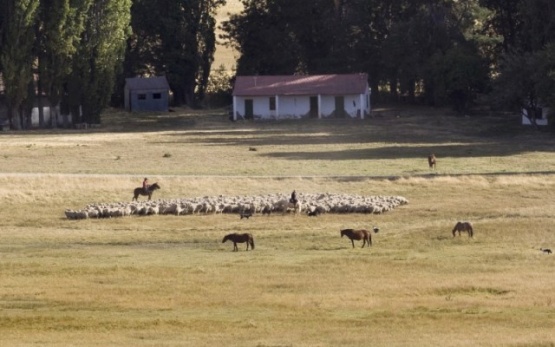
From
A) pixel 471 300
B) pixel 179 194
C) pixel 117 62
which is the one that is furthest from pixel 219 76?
pixel 471 300

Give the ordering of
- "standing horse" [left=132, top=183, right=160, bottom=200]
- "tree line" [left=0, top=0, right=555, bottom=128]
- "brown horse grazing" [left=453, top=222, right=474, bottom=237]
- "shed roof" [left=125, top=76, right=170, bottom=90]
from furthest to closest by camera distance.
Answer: "shed roof" [left=125, top=76, right=170, bottom=90]
"tree line" [left=0, top=0, right=555, bottom=128]
"standing horse" [left=132, top=183, right=160, bottom=200]
"brown horse grazing" [left=453, top=222, right=474, bottom=237]

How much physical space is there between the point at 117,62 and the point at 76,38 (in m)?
7.62

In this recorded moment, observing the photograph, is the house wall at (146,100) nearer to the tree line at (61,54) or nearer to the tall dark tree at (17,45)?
the tree line at (61,54)

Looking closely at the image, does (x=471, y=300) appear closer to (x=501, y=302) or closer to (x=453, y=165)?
(x=501, y=302)

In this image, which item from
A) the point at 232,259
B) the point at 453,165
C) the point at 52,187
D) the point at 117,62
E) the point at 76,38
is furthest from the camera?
the point at 117,62

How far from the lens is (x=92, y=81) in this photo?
102 m

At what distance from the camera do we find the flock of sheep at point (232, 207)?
51.2 m

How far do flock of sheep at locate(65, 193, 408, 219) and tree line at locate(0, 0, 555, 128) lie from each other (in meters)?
37.1

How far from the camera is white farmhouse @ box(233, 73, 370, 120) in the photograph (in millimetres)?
109438

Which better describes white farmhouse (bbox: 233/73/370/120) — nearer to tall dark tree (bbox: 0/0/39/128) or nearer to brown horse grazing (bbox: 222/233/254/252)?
tall dark tree (bbox: 0/0/39/128)

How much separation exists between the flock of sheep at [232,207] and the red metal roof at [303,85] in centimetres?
5573

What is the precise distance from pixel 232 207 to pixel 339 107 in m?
59.0

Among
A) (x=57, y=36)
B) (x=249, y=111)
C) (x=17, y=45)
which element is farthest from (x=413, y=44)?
(x=17, y=45)

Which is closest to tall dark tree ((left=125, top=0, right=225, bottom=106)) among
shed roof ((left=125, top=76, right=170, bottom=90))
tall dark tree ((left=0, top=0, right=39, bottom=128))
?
shed roof ((left=125, top=76, right=170, bottom=90))
